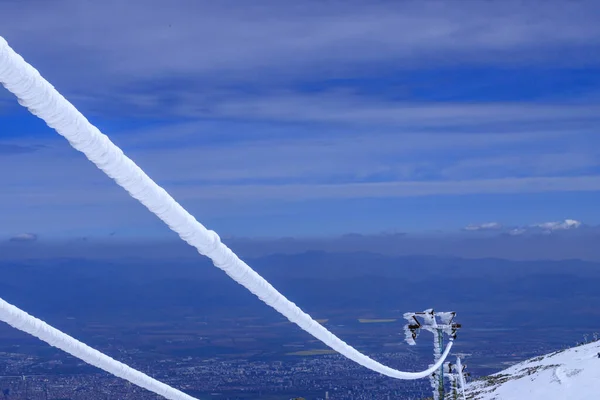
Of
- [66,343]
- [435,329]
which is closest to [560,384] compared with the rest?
[435,329]

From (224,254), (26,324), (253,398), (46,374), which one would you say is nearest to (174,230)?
(224,254)

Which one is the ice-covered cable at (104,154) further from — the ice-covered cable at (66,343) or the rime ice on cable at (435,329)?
the rime ice on cable at (435,329)

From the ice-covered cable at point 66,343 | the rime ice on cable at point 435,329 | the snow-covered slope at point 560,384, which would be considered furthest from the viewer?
the snow-covered slope at point 560,384

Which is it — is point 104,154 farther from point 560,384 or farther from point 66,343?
point 560,384

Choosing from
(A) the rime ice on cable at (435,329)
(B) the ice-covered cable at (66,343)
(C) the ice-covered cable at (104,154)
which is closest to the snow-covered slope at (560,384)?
(A) the rime ice on cable at (435,329)

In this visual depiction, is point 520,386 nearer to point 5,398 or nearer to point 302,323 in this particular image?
point 302,323

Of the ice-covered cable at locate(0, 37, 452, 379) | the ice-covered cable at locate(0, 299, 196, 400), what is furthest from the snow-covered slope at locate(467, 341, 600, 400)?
the ice-covered cable at locate(0, 37, 452, 379)
